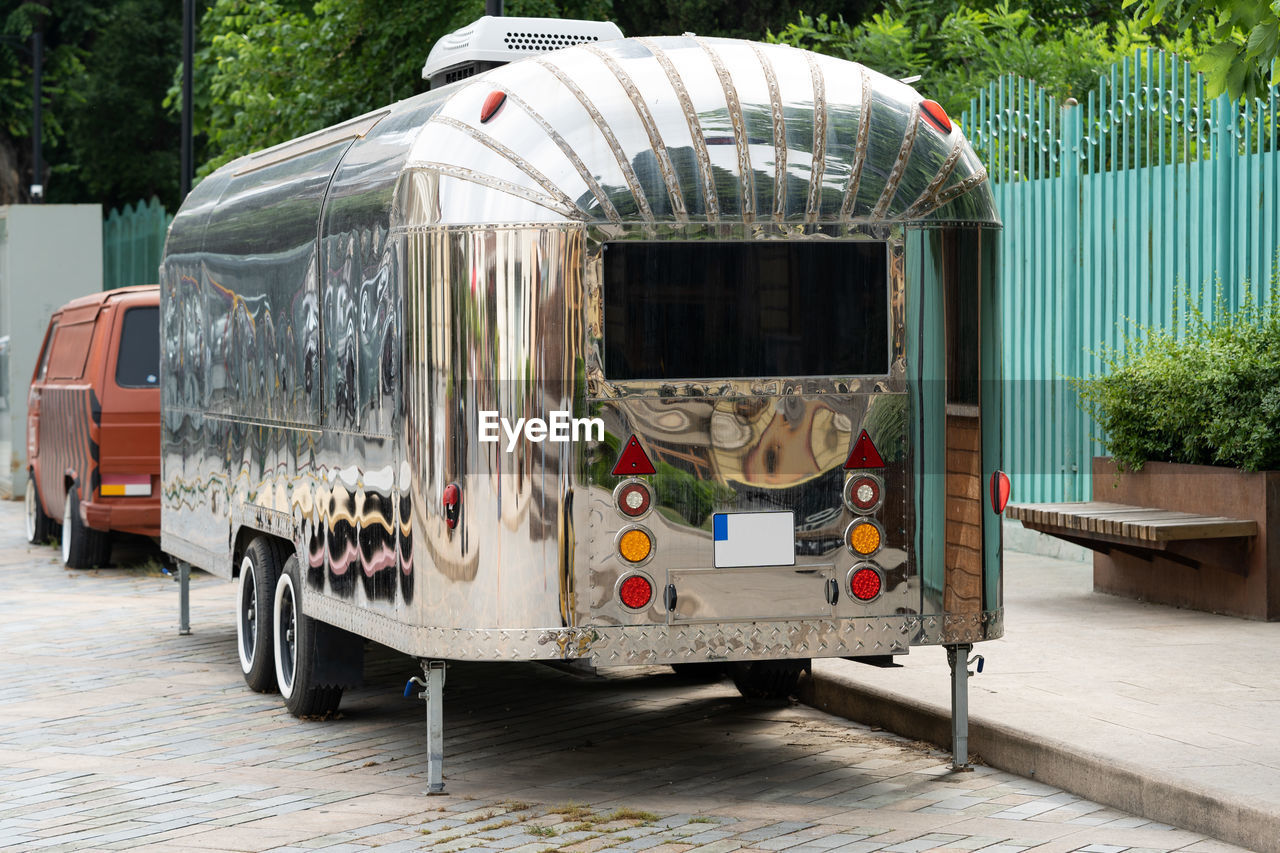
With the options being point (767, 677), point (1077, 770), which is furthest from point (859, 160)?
point (767, 677)

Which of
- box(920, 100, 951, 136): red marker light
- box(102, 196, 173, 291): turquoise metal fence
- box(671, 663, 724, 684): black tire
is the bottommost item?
box(671, 663, 724, 684): black tire

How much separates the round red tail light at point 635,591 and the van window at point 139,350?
28.6 ft

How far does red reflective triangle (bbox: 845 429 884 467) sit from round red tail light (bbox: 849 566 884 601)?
399mm

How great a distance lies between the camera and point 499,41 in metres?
8.20

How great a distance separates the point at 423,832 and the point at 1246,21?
4.42 metres

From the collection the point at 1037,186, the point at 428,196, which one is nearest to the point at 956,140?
the point at 428,196

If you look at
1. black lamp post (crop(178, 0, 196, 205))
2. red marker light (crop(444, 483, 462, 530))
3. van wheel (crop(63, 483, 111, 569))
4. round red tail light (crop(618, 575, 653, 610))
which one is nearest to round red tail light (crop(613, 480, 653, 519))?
round red tail light (crop(618, 575, 653, 610))

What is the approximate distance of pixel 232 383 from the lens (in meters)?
9.48

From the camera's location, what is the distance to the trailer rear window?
6.72m

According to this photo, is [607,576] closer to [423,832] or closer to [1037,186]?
[423,832]

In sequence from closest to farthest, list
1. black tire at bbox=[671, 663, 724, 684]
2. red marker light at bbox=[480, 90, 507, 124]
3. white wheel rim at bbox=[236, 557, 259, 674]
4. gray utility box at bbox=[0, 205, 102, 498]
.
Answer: red marker light at bbox=[480, 90, 507, 124] < white wheel rim at bbox=[236, 557, 259, 674] < black tire at bbox=[671, 663, 724, 684] < gray utility box at bbox=[0, 205, 102, 498]

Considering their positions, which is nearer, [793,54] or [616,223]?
[616,223]

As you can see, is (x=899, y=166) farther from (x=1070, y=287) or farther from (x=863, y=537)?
(x=1070, y=287)

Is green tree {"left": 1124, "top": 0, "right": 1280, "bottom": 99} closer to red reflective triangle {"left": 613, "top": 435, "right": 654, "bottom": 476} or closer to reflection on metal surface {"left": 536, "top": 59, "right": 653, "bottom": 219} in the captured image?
reflection on metal surface {"left": 536, "top": 59, "right": 653, "bottom": 219}
